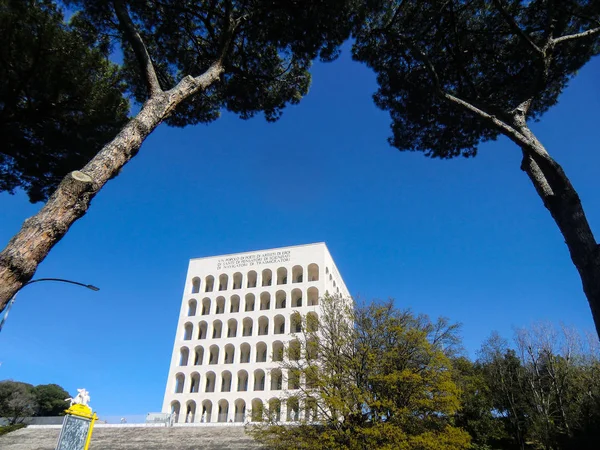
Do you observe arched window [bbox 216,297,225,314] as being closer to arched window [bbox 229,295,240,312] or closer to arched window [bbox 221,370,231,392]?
arched window [bbox 229,295,240,312]

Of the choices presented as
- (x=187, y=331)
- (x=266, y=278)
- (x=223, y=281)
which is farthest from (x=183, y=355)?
(x=266, y=278)

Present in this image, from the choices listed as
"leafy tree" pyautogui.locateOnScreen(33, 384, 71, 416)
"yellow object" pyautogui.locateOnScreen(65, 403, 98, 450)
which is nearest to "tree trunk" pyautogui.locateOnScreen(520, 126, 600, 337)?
"yellow object" pyautogui.locateOnScreen(65, 403, 98, 450)

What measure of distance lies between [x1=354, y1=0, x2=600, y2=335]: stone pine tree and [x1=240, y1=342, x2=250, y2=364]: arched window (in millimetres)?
28986

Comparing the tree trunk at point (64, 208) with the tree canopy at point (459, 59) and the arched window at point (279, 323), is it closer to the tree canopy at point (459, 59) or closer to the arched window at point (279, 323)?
the tree canopy at point (459, 59)

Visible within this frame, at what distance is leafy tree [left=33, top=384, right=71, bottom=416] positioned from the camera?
177 feet

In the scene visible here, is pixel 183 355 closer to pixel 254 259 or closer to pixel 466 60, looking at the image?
pixel 254 259

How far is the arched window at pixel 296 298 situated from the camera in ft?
127

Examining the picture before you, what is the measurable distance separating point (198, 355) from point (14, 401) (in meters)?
25.6

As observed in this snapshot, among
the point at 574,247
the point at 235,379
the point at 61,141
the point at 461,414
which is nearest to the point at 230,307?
the point at 235,379

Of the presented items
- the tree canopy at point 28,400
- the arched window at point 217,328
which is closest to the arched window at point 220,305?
the arched window at point 217,328

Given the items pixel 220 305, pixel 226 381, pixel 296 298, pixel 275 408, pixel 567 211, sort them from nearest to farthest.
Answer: pixel 567 211, pixel 275 408, pixel 226 381, pixel 296 298, pixel 220 305

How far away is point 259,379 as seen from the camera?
3597 centimetres

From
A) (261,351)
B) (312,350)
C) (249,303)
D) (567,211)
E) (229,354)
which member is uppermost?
(249,303)

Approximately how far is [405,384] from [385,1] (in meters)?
12.2
